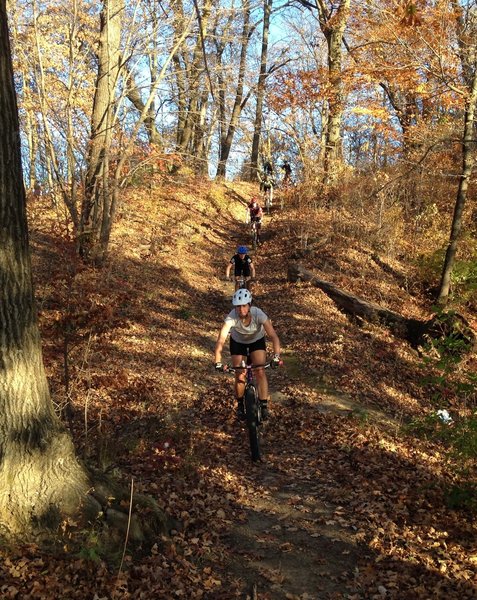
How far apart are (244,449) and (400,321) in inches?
263

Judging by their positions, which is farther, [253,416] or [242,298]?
[242,298]

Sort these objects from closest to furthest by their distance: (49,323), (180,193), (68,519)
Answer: (68,519) → (49,323) → (180,193)

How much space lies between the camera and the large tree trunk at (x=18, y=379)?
374cm

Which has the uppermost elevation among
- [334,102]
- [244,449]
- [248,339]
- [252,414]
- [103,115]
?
[334,102]

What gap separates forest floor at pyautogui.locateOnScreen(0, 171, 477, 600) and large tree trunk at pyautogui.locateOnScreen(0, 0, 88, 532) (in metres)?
0.28

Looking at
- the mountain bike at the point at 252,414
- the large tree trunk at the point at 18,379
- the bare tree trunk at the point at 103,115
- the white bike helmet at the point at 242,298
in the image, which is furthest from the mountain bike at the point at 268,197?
the large tree trunk at the point at 18,379

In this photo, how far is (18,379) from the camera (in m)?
3.86

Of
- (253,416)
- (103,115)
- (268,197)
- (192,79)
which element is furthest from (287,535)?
(268,197)

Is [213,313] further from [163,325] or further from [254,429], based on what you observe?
[254,429]

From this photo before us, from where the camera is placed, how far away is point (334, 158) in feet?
72.3

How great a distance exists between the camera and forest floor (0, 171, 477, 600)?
14.0ft

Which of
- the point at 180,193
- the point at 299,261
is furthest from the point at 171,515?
the point at 180,193

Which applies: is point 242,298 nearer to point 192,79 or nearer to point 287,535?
point 287,535

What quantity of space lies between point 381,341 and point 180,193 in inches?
629
